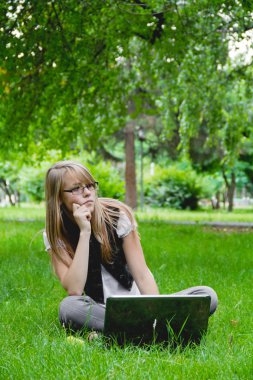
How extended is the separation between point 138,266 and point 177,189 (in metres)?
24.9

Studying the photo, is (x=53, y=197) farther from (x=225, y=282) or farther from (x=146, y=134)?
(x=146, y=134)

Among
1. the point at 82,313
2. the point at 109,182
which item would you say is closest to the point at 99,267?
the point at 82,313

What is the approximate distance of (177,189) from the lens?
2870cm

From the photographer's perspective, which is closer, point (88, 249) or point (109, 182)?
point (88, 249)

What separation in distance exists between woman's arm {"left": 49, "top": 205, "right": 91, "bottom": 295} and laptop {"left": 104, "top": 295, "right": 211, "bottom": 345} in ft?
1.43

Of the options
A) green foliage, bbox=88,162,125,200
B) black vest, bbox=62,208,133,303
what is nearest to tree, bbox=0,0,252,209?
black vest, bbox=62,208,133,303

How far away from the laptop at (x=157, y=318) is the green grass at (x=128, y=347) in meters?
0.09

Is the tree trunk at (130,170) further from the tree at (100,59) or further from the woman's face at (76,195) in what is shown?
the woman's face at (76,195)

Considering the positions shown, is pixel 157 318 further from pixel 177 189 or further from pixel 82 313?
pixel 177 189

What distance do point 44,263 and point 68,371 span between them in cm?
448

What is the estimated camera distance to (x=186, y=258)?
7934mm

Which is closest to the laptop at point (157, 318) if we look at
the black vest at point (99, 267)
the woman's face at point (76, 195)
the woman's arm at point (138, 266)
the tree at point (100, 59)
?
the woman's arm at point (138, 266)

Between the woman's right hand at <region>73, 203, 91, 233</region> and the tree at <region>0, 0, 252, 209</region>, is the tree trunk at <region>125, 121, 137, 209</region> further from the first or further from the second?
the woman's right hand at <region>73, 203, 91, 233</region>

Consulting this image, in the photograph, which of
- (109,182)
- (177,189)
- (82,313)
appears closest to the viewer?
(82,313)
